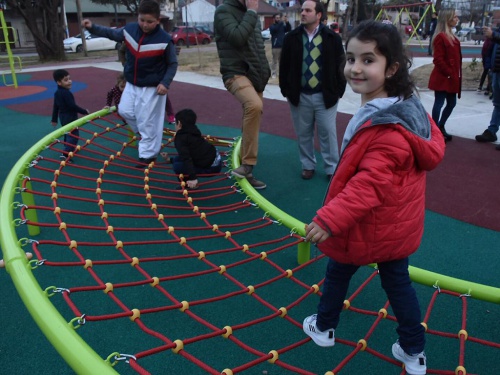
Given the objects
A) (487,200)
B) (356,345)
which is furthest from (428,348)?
(487,200)

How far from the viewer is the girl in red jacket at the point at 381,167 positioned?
4.61 feet

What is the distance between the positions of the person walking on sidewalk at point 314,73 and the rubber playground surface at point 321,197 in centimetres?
59

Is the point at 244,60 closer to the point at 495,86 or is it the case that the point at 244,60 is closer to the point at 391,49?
the point at 391,49

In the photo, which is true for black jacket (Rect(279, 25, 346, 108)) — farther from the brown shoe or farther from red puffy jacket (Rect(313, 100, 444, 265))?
red puffy jacket (Rect(313, 100, 444, 265))

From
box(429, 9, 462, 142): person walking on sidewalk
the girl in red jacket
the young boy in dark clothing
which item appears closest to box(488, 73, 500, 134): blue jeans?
box(429, 9, 462, 142): person walking on sidewalk

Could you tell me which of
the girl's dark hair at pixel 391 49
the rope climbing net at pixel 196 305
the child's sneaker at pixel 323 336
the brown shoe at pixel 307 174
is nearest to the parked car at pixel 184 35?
the brown shoe at pixel 307 174

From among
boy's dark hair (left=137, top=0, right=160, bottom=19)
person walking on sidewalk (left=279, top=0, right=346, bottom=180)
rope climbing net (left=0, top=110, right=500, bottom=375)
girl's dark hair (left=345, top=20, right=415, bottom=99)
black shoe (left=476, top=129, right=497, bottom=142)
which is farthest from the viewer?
black shoe (left=476, top=129, right=497, bottom=142)

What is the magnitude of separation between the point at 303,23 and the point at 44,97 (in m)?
6.78

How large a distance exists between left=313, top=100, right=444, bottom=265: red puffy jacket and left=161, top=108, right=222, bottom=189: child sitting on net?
2.30 metres

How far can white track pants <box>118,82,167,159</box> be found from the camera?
4.19 m

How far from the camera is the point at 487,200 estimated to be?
380 cm

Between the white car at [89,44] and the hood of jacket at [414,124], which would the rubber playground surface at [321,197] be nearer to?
the hood of jacket at [414,124]

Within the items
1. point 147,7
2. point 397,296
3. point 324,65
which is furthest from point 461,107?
point 397,296

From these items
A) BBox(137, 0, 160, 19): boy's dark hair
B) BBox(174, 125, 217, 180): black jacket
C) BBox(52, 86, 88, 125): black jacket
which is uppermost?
BBox(137, 0, 160, 19): boy's dark hair
